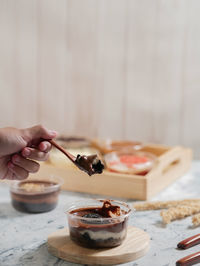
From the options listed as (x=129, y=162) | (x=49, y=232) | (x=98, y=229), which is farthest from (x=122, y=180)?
(x=98, y=229)

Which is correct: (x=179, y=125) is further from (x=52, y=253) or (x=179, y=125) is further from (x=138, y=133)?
(x=52, y=253)

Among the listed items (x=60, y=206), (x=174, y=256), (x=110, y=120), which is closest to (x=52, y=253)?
(x=174, y=256)

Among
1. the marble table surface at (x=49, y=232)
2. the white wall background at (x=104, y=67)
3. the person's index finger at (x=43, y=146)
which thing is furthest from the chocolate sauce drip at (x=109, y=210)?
the white wall background at (x=104, y=67)

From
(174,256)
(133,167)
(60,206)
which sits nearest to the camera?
(174,256)

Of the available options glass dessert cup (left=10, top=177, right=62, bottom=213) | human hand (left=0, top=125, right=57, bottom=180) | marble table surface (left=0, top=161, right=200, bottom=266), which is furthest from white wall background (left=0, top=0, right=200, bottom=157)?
human hand (left=0, top=125, right=57, bottom=180)

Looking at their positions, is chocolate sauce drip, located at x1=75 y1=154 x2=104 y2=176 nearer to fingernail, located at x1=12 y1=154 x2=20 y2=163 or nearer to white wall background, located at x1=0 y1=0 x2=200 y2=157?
fingernail, located at x1=12 y1=154 x2=20 y2=163

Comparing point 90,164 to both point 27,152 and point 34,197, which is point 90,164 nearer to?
point 27,152
